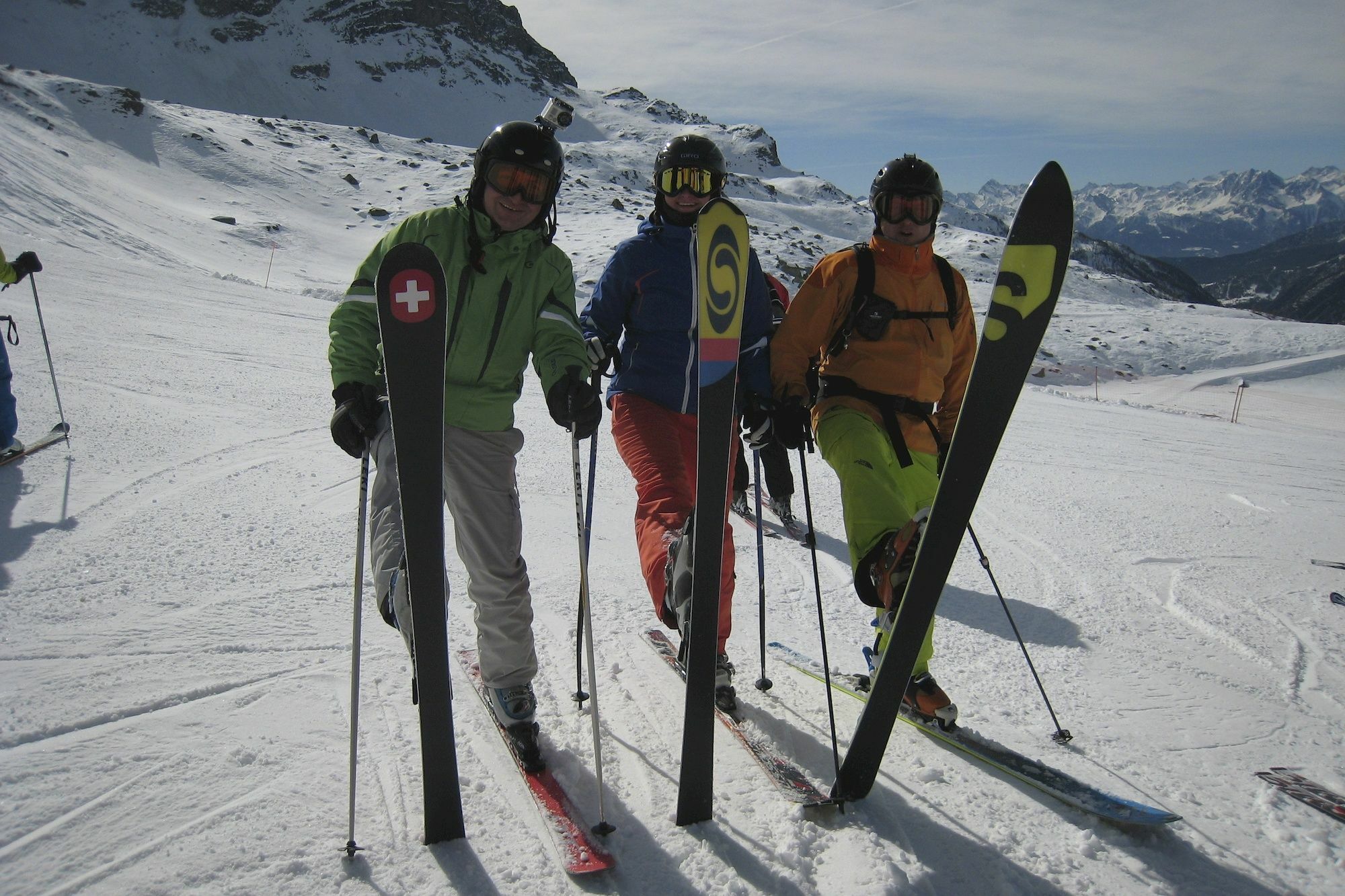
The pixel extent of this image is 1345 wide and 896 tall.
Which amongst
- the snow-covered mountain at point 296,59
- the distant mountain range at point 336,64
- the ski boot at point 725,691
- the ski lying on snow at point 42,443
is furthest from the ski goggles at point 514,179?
the snow-covered mountain at point 296,59

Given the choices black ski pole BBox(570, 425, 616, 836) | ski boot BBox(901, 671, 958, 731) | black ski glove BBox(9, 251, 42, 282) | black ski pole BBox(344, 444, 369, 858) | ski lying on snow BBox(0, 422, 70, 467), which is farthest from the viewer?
black ski glove BBox(9, 251, 42, 282)

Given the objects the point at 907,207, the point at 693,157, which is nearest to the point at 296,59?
the point at 693,157

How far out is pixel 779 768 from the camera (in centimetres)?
275

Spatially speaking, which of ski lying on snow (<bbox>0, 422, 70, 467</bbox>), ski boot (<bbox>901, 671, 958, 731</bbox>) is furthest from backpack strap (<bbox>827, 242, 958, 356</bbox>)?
ski lying on snow (<bbox>0, 422, 70, 467</bbox>)

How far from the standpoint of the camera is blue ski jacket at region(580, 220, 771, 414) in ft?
11.2

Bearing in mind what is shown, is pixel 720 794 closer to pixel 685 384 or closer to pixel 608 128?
pixel 685 384

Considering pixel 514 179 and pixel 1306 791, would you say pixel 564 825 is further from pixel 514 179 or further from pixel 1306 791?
pixel 1306 791

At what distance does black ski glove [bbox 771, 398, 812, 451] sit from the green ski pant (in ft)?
0.38

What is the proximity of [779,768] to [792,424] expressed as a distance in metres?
1.26

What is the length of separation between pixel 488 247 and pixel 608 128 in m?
Result: 115

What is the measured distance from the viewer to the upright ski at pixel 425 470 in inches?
88.0

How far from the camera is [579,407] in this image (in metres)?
2.73

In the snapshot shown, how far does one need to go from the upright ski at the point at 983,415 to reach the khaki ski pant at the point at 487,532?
121cm

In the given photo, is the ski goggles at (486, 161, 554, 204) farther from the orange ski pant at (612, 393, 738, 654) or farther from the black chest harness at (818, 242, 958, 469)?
the black chest harness at (818, 242, 958, 469)
